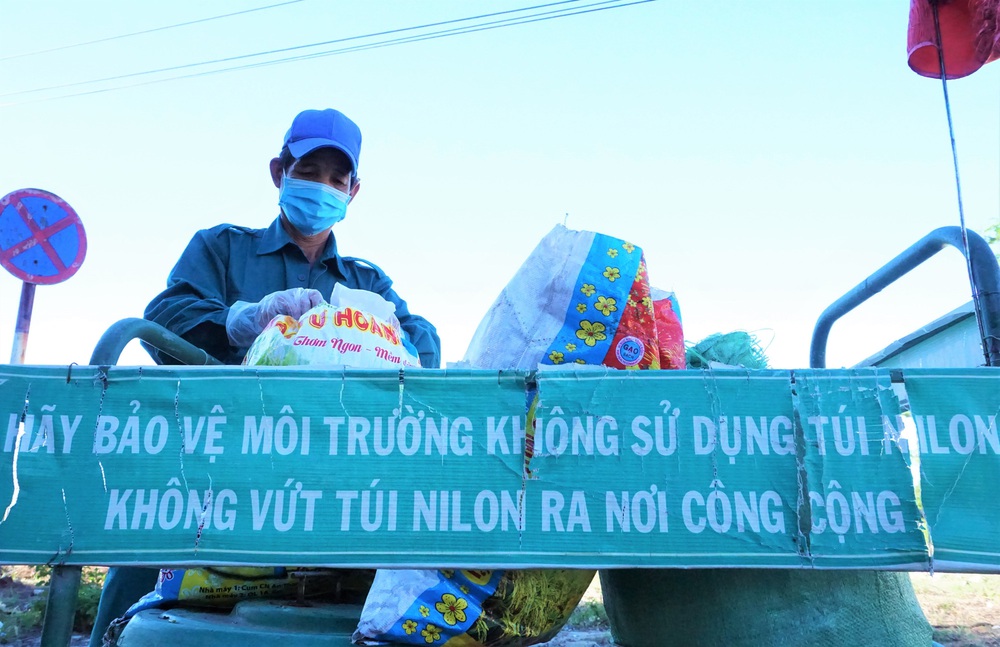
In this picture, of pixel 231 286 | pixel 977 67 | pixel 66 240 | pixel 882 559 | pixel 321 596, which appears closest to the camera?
pixel 882 559

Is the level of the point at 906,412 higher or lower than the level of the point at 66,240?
lower

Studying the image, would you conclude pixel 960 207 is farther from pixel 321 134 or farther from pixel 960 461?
pixel 321 134

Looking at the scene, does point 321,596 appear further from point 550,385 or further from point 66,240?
point 66,240

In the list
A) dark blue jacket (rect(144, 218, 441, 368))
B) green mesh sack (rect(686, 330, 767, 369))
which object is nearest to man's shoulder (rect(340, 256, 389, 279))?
dark blue jacket (rect(144, 218, 441, 368))

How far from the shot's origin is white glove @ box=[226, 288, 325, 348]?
1894 millimetres

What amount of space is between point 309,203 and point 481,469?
62.5 inches

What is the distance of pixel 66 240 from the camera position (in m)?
4.72

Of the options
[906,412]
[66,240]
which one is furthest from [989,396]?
[66,240]

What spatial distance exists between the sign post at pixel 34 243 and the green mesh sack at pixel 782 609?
4.40 m

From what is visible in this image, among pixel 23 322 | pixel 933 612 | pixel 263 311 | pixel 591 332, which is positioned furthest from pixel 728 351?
pixel 23 322

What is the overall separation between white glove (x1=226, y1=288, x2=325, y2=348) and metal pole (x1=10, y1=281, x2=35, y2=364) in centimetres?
317

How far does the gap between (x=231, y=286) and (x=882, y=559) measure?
2.03m

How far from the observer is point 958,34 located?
6.29ft

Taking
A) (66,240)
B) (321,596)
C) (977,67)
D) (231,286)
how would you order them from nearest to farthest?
(321,596) → (977,67) → (231,286) → (66,240)
